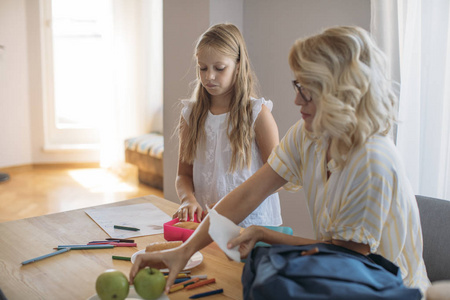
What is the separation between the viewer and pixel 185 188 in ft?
6.22

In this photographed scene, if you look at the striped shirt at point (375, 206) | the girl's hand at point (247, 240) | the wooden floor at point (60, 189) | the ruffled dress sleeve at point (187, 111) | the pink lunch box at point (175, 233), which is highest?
the ruffled dress sleeve at point (187, 111)

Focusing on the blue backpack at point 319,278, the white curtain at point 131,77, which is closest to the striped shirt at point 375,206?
the blue backpack at point 319,278

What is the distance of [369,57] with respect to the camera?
3.55 feet

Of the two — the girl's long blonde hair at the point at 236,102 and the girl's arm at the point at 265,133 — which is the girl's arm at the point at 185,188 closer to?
the girl's long blonde hair at the point at 236,102

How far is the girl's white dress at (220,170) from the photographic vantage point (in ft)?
6.22

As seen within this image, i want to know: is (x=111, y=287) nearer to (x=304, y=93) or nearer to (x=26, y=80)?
(x=304, y=93)

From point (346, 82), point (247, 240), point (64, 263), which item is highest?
point (346, 82)

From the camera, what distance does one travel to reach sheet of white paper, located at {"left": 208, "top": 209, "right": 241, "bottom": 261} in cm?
107

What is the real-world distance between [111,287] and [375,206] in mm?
623

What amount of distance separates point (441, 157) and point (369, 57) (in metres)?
1.22

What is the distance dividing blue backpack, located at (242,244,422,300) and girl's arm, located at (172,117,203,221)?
2.14ft

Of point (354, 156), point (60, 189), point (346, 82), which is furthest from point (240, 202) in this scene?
point (60, 189)

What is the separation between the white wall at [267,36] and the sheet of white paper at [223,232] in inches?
70.5

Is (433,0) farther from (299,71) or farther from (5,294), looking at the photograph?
(5,294)
